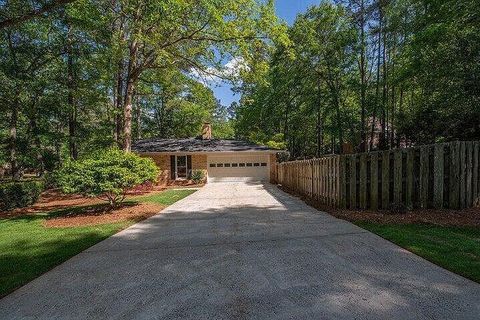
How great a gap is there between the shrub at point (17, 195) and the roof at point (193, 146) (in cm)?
889

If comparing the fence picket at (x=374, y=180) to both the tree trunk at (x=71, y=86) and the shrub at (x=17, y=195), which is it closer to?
the shrub at (x=17, y=195)

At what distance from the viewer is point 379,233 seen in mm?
5156

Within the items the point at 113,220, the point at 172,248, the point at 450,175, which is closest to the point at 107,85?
the point at 113,220

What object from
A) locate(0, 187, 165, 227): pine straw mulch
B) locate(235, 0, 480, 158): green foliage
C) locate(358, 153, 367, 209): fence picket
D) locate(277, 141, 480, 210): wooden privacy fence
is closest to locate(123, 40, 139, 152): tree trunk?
locate(0, 187, 165, 227): pine straw mulch

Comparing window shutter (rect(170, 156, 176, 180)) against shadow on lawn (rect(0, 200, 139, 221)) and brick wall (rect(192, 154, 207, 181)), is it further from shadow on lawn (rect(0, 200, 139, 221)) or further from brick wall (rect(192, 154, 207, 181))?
shadow on lawn (rect(0, 200, 139, 221))

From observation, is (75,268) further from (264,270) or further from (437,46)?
(437,46)

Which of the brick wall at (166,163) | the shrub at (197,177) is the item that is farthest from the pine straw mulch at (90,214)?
the shrub at (197,177)

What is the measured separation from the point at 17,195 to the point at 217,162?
1229 centimetres

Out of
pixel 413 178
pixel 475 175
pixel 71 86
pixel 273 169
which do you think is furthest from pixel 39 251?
pixel 273 169

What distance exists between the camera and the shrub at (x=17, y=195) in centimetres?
1065

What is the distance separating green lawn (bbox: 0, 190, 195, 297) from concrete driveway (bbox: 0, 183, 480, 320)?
266 mm

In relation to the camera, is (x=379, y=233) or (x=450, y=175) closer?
(x=379, y=233)

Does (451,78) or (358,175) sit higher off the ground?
(451,78)

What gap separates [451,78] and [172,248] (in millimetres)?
11506
